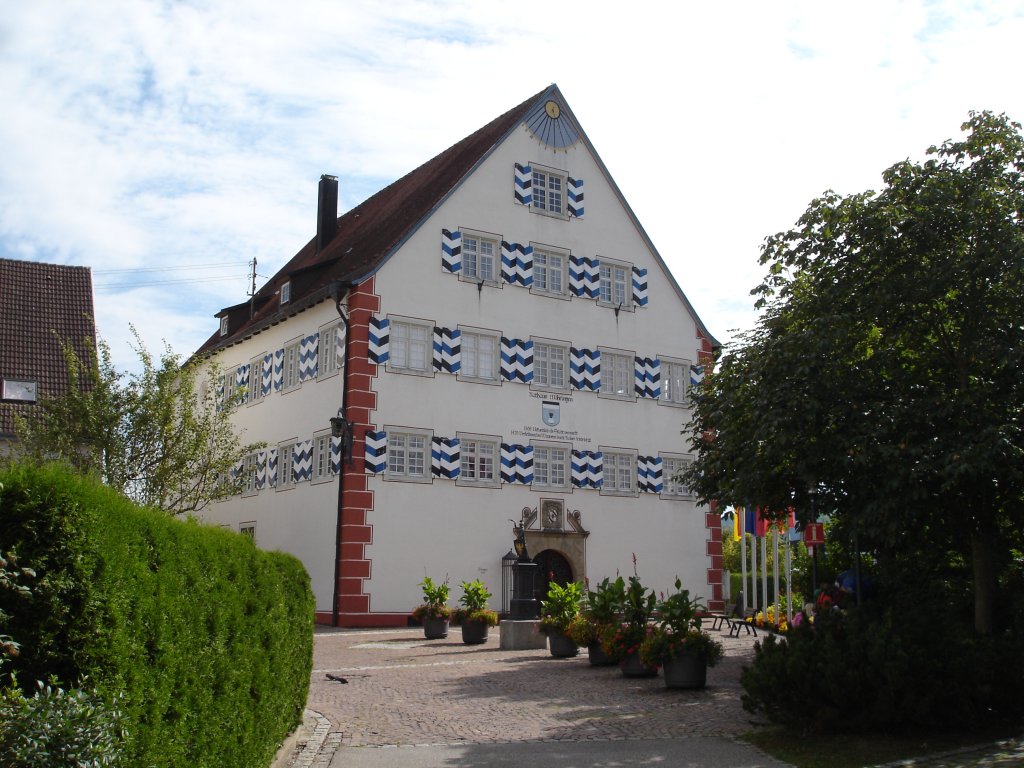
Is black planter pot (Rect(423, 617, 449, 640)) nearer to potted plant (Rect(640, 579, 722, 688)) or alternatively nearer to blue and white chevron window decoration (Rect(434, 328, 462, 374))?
blue and white chevron window decoration (Rect(434, 328, 462, 374))

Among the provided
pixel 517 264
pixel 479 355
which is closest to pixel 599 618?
pixel 479 355

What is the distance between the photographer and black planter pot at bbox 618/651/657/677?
47.6ft

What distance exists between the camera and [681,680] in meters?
13.5

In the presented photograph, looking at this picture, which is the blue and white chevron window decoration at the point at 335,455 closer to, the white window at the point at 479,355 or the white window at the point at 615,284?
the white window at the point at 479,355

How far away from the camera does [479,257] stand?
29250 mm

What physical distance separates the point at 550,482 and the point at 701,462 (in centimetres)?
1333

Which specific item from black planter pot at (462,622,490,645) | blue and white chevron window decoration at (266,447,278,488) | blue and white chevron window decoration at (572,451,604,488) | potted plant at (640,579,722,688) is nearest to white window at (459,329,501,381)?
blue and white chevron window decoration at (572,451,604,488)

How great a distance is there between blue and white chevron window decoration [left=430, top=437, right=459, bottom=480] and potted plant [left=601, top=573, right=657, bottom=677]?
1273 centimetres

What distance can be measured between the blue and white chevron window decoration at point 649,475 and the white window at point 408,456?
21.6ft

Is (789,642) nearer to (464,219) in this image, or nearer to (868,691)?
(868,691)

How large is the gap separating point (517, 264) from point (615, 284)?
3411mm

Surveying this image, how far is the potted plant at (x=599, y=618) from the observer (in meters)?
15.6

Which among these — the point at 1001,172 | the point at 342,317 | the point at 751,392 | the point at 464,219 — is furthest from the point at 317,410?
the point at 1001,172

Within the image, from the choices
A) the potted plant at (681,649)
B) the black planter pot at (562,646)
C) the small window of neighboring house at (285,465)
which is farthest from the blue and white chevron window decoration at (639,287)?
the potted plant at (681,649)
